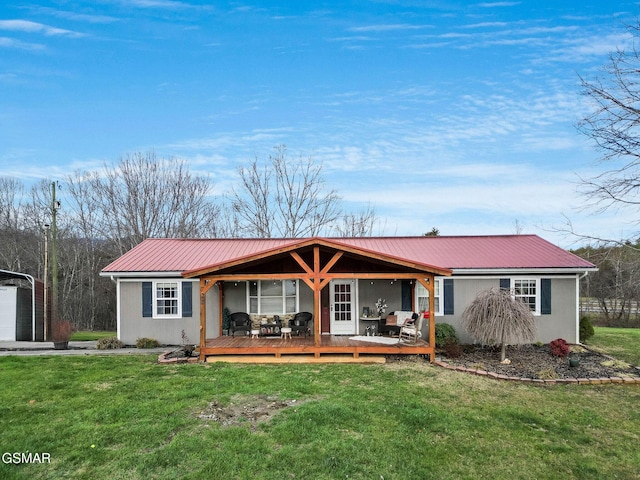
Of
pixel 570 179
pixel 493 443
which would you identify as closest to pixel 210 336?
pixel 493 443

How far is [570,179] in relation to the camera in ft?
21.6

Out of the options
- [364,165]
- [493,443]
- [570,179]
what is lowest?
[493,443]

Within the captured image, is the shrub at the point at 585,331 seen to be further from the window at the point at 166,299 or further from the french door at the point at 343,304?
the window at the point at 166,299

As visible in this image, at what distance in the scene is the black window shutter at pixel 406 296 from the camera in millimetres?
13633

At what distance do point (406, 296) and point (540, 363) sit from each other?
4289 millimetres

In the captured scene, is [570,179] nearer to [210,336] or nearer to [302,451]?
[302,451]

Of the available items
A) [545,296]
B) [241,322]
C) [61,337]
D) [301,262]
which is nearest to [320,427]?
[301,262]

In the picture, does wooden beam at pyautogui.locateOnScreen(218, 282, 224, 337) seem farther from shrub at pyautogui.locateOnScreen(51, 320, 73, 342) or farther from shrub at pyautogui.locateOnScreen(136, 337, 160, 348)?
shrub at pyautogui.locateOnScreen(51, 320, 73, 342)

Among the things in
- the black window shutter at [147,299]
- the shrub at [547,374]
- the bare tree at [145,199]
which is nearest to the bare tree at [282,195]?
the bare tree at [145,199]

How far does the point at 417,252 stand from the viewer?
15.2 metres

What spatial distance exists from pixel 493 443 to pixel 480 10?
33.1 ft

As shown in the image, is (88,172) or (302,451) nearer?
(302,451)

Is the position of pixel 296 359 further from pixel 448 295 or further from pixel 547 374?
pixel 547 374

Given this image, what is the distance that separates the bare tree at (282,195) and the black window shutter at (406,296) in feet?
49.6
